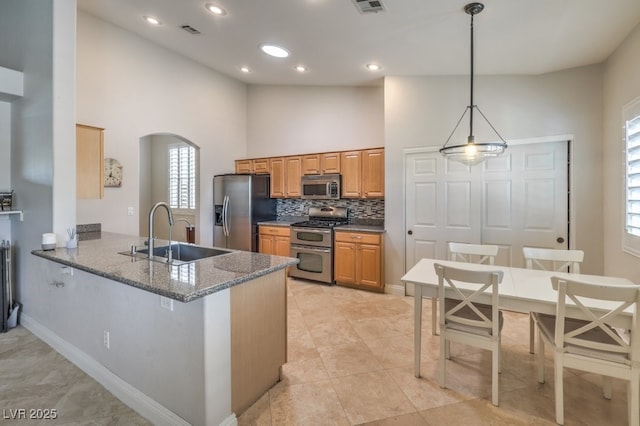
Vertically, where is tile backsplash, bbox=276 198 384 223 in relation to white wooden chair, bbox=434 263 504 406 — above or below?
above

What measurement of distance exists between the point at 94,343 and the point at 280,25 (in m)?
3.40

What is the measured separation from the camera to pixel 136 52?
4324 millimetres

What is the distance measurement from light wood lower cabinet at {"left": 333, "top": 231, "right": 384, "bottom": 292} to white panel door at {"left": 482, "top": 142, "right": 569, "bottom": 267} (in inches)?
56.1

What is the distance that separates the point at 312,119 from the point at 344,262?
2620 mm

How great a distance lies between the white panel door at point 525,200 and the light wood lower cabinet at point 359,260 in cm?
143

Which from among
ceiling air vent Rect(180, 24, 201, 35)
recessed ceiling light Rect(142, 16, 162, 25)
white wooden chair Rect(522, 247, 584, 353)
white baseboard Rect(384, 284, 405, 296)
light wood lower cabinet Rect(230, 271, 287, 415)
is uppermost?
recessed ceiling light Rect(142, 16, 162, 25)

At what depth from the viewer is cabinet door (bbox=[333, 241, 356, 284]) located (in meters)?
4.60

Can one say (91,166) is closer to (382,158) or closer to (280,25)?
(280,25)

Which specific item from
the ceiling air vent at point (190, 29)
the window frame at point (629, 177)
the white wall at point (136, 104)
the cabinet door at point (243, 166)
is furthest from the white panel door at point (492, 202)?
the white wall at point (136, 104)

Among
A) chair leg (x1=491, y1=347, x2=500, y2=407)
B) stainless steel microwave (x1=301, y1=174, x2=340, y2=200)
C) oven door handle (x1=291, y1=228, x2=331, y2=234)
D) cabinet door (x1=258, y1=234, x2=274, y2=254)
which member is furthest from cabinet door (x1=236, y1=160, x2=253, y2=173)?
chair leg (x1=491, y1=347, x2=500, y2=407)

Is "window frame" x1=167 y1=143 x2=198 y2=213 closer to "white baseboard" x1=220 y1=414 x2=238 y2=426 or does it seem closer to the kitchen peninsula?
the kitchen peninsula

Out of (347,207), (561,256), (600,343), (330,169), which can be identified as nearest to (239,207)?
(330,169)

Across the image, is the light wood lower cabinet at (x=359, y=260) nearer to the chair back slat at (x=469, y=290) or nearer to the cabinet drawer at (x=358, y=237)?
the cabinet drawer at (x=358, y=237)

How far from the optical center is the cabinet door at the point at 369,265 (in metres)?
4.42
